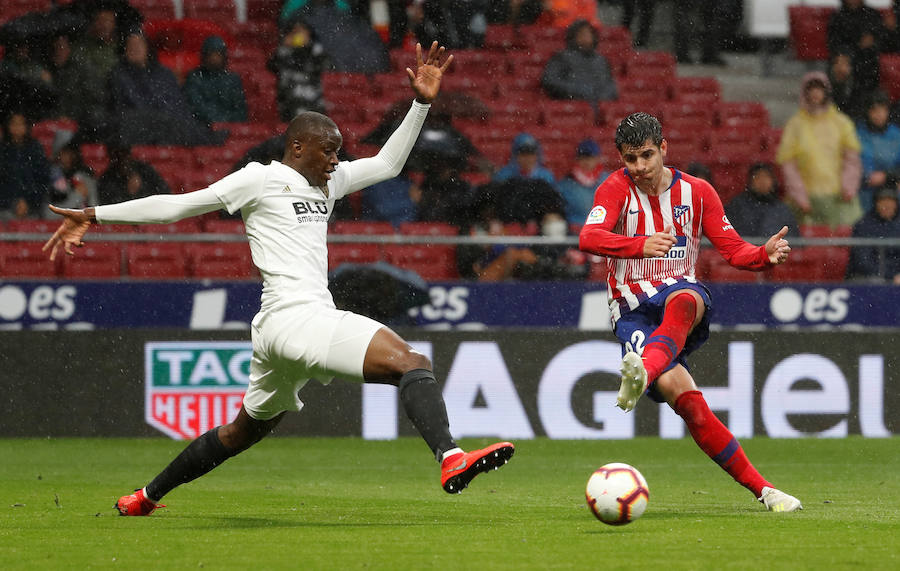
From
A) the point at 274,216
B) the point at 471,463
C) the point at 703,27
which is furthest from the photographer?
the point at 703,27

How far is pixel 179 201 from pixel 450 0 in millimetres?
9414

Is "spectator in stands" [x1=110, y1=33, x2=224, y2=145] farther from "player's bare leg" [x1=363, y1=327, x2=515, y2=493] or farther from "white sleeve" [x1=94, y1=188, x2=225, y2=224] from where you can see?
"player's bare leg" [x1=363, y1=327, x2=515, y2=493]

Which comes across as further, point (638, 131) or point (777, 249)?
point (638, 131)

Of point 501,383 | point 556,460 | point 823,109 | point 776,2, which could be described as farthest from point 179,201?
point 776,2

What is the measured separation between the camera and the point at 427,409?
5715 mm

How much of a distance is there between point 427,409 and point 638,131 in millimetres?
1764

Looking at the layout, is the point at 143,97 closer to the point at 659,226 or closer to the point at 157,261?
the point at 157,261

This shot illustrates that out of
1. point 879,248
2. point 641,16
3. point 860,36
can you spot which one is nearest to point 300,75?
point 641,16

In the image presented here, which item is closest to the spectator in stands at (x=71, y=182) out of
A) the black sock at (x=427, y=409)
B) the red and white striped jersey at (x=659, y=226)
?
the red and white striped jersey at (x=659, y=226)

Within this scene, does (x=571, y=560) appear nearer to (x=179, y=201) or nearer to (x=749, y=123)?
(x=179, y=201)

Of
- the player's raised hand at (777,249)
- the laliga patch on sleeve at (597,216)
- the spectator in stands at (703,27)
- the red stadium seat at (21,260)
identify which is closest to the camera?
the player's raised hand at (777,249)

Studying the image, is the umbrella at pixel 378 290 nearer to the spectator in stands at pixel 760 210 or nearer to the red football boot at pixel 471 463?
the spectator in stands at pixel 760 210

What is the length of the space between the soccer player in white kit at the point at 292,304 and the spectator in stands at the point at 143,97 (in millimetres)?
7159

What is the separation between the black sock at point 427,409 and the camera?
223 inches
